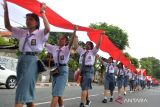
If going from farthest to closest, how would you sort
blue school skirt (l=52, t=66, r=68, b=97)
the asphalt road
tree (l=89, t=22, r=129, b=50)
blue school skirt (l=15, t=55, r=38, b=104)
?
tree (l=89, t=22, r=129, b=50), the asphalt road, blue school skirt (l=52, t=66, r=68, b=97), blue school skirt (l=15, t=55, r=38, b=104)

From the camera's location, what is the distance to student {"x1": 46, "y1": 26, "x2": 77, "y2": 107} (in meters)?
10.4

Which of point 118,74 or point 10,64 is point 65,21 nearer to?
point 118,74

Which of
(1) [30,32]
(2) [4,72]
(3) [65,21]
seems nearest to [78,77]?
(3) [65,21]

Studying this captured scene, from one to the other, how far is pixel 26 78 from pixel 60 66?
2.97 m

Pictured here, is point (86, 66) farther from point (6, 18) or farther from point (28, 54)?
point (6, 18)

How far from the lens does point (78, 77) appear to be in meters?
13.4

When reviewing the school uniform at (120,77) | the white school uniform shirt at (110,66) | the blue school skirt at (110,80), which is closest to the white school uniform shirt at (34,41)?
the white school uniform shirt at (110,66)

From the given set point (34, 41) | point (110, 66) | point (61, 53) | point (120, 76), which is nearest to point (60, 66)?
point (61, 53)

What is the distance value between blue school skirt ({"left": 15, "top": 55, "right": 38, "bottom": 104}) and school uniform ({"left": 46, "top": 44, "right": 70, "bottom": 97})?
8.13ft

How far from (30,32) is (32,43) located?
206mm

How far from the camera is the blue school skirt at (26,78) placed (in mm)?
7734

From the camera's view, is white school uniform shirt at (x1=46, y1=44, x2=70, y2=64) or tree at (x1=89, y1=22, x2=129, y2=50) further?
tree at (x1=89, y1=22, x2=129, y2=50)

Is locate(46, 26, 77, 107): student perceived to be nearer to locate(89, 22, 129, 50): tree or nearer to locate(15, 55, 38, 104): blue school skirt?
locate(15, 55, 38, 104): blue school skirt

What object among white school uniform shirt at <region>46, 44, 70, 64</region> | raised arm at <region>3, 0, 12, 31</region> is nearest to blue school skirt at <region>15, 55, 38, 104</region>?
raised arm at <region>3, 0, 12, 31</region>
